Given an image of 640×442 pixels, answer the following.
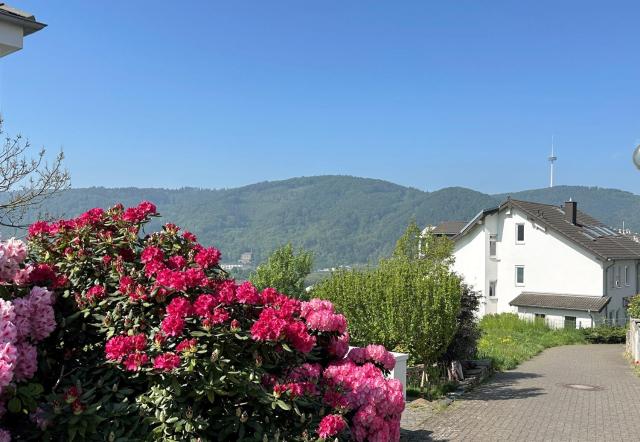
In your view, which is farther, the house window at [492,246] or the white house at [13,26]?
the house window at [492,246]

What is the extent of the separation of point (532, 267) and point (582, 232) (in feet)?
14.4

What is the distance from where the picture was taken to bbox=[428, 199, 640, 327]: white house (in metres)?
41.0

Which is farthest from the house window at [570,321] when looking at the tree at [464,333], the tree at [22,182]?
the tree at [22,182]

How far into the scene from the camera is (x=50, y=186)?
12508 mm

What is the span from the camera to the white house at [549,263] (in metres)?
41.0

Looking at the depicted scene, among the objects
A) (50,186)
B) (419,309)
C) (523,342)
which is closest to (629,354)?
(523,342)

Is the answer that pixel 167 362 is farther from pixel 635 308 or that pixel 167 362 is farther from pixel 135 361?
pixel 635 308

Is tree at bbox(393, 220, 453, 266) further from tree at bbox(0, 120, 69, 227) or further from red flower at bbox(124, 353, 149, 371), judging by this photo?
red flower at bbox(124, 353, 149, 371)

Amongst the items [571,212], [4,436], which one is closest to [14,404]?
[4,436]

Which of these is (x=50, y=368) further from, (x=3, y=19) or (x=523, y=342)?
(x=523, y=342)

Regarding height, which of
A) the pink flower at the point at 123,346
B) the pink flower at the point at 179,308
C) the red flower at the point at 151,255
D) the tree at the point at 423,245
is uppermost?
the tree at the point at 423,245

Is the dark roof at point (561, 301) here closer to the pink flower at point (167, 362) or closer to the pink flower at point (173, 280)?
the pink flower at point (173, 280)

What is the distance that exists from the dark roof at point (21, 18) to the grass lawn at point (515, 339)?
53.7ft

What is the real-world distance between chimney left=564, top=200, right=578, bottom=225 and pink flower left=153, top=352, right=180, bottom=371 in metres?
46.0
